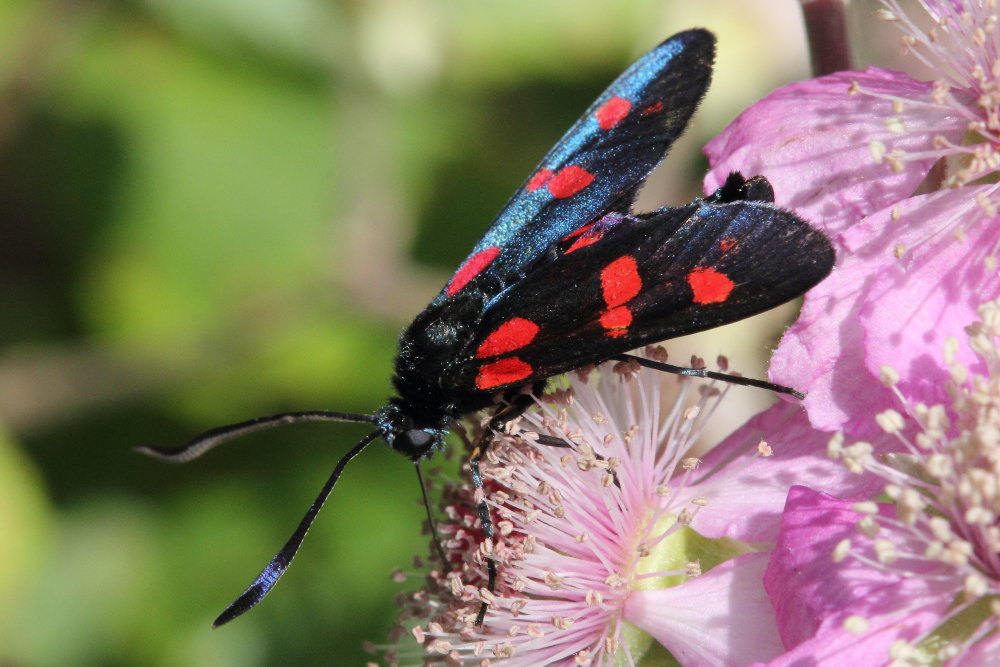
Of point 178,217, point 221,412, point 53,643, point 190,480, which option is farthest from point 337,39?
point 53,643

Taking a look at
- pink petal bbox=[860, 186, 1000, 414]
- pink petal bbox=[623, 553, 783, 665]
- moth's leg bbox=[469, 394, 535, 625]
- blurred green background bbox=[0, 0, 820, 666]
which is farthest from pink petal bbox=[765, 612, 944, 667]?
blurred green background bbox=[0, 0, 820, 666]

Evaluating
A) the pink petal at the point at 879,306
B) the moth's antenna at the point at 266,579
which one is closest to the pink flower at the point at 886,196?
the pink petal at the point at 879,306

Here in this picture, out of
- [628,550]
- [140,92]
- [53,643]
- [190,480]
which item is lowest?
[53,643]

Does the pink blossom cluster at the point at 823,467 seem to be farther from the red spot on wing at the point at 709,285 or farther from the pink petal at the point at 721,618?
the red spot on wing at the point at 709,285

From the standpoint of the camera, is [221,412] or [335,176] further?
[335,176]

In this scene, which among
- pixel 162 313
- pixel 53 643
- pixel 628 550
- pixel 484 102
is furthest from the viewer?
pixel 484 102

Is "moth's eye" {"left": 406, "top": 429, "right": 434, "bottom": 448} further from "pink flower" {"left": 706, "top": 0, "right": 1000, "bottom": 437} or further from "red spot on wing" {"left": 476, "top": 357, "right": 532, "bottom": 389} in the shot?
"pink flower" {"left": 706, "top": 0, "right": 1000, "bottom": 437}

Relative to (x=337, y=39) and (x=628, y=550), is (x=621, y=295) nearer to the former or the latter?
(x=628, y=550)

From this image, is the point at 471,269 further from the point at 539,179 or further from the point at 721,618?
the point at 721,618
